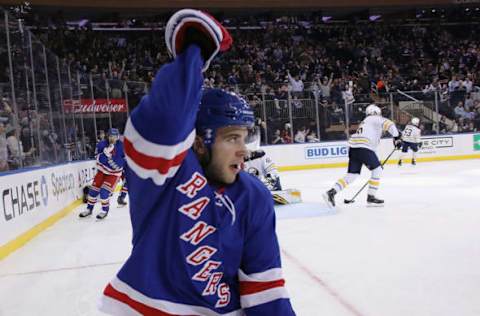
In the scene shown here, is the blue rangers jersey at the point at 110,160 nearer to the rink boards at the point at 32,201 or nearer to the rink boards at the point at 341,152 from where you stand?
the rink boards at the point at 32,201

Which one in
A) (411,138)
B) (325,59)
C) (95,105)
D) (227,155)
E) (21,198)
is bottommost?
(411,138)

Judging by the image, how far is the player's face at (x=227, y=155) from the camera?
3.70 ft

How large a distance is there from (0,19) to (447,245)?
16.5ft

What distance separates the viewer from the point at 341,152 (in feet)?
42.7

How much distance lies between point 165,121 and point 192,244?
352 mm

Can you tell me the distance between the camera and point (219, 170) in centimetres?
116

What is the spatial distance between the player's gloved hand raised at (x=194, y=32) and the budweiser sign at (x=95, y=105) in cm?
810

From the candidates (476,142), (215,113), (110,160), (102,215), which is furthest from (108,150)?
(476,142)

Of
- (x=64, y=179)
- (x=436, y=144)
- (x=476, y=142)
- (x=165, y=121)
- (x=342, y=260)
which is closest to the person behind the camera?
(x=165, y=121)

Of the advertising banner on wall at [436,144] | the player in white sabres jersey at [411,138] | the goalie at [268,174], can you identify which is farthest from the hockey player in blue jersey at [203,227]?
the advertising banner on wall at [436,144]

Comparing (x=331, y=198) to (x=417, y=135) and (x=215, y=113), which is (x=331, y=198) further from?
(x=417, y=135)

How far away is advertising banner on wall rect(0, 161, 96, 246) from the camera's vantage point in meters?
4.77

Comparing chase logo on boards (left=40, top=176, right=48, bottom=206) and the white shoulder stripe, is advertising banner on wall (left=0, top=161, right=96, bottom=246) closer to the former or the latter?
chase logo on boards (left=40, top=176, right=48, bottom=206)

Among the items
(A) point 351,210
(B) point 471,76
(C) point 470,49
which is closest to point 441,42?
(C) point 470,49
